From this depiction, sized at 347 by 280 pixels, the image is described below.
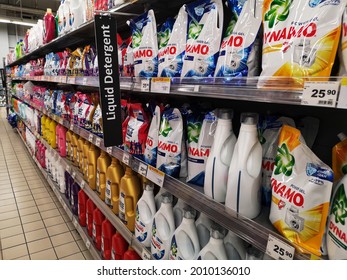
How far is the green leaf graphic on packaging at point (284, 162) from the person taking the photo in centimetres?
73

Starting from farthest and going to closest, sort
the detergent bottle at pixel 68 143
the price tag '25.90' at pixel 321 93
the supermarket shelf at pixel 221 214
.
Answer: the detergent bottle at pixel 68 143 < the supermarket shelf at pixel 221 214 < the price tag '25.90' at pixel 321 93

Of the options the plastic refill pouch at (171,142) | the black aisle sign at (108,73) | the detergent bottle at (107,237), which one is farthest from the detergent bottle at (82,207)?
the plastic refill pouch at (171,142)

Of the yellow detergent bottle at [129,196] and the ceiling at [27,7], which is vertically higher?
the ceiling at [27,7]

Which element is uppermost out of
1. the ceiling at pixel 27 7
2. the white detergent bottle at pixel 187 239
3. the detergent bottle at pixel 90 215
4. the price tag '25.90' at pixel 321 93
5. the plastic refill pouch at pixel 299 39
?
the ceiling at pixel 27 7

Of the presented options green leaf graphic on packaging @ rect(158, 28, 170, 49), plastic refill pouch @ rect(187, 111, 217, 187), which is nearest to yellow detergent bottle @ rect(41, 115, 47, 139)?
green leaf graphic on packaging @ rect(158, 28, 170, 49)

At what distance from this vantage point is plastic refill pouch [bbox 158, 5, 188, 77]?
1.07m

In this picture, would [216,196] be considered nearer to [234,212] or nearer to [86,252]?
[234,212]

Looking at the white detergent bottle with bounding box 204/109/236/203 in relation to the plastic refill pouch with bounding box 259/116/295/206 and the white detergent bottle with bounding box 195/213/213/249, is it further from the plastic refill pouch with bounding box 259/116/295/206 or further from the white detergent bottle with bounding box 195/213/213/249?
the white detergent bottle with bounding box 195/213/213/249

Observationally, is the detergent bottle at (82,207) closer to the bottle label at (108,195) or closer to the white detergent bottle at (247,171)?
the bottle label at (108,195)

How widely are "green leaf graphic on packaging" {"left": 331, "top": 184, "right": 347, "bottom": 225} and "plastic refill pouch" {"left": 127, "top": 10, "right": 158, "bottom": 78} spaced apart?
0.90 metres

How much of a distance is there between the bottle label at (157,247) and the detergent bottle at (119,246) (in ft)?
1.54

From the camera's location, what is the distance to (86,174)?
211cm

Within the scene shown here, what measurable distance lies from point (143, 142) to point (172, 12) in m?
0.82

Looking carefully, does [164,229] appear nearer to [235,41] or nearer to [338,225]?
[338,225]
